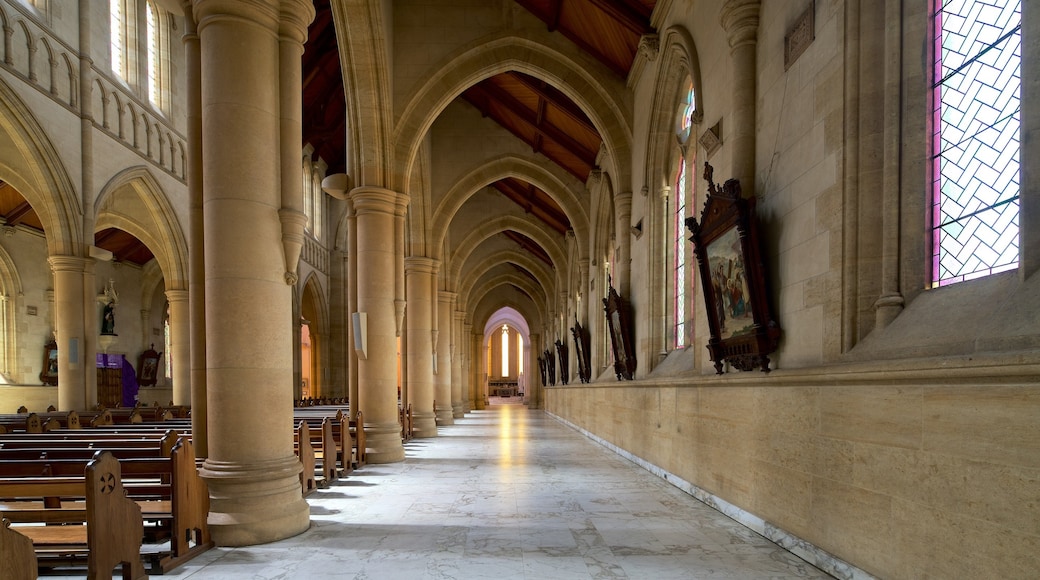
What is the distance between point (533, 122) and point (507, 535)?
1259cm

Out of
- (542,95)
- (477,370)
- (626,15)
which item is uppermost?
(542,95)

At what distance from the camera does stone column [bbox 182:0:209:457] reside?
217 inches

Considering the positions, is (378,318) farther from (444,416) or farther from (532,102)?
(444,416)

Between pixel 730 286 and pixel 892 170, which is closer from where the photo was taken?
pixel 892 170

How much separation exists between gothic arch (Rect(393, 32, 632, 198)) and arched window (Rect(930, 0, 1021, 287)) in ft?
26.4

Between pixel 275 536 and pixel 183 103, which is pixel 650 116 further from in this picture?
pixel 183 103

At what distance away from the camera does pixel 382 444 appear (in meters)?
10.0

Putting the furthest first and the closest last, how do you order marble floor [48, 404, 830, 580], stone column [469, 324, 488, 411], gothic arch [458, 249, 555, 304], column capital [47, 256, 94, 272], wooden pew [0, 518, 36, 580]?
stone column [469, 324, 488, 411], gothic arch [458, 249, 555, 304], column capital [47, 256, 94, 272], marble floor [48, 404, 830, 580], wooden pew [0, 518, 36, 580]

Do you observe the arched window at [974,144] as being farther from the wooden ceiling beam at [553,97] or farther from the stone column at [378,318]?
the wooden ceiling beam at [553,97]

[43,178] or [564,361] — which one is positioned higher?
[43,178]

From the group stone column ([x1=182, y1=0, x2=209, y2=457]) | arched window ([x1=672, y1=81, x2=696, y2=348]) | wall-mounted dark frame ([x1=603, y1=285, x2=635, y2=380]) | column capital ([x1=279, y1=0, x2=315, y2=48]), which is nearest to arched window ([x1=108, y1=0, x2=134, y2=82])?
stone column ([x1=182, y1=0, x2=209, y2=457])

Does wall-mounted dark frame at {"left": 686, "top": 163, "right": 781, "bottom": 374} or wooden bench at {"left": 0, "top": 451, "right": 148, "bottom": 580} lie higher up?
wall-mounted dark frame at {"left": 686, "top": 163, "right": 781, "bottom": 374}

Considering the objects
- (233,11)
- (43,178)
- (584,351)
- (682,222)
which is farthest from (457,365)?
(233,11)

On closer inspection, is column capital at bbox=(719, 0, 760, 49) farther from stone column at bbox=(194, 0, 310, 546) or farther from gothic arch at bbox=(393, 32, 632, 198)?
gothic arch at bbox=(393, 32, 632, 198)
